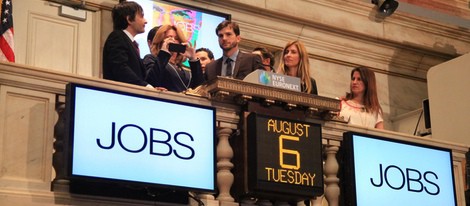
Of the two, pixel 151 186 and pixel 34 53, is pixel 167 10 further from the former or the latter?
pixel 151 186

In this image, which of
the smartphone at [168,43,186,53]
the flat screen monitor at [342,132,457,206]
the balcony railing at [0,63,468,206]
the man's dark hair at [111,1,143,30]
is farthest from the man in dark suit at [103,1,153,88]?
the flat screen monitor at [342,132,457,206]

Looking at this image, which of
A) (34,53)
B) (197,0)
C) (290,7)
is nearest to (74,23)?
(34,53)

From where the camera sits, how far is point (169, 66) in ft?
35.0

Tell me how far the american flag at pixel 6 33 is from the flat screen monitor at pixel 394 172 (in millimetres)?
3535

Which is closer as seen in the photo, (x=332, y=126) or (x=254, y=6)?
(x=332, y=126)

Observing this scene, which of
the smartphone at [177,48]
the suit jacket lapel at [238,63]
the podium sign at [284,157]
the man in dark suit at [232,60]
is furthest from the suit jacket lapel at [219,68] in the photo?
the podium sign at [284,157]

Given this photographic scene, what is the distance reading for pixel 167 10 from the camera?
547 inches

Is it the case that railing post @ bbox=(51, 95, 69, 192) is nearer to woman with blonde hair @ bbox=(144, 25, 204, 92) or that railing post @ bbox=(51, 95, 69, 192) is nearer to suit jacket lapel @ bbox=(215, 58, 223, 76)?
woman with blonde hair @ bbox=(144, 25, 204, 92)

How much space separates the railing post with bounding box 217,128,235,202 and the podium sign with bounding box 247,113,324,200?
0.59ft

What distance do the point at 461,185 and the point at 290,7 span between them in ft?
14.7

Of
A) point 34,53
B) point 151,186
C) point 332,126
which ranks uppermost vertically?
point 34,53

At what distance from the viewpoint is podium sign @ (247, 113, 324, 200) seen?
9961 mm

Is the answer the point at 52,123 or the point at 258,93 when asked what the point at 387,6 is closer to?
the point at 258,93

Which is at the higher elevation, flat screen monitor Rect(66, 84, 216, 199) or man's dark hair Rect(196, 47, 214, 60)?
man's dark hair Rect(196, 47, 214, 60)
